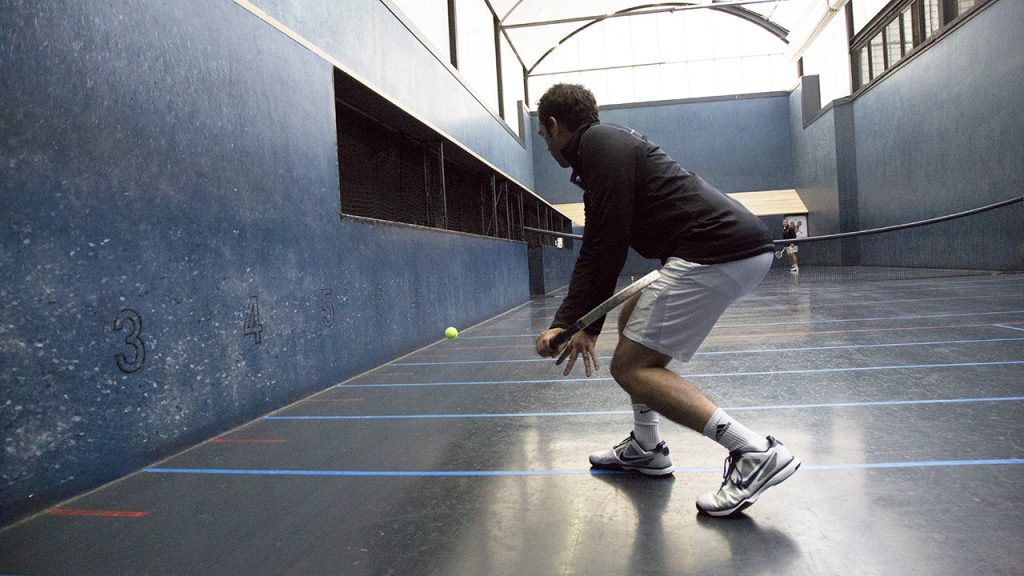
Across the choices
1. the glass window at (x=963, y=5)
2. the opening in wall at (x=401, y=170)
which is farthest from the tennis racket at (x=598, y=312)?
the glass window at (x=963, y=5)

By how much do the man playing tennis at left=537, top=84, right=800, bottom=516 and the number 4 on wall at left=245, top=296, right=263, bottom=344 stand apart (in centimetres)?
209

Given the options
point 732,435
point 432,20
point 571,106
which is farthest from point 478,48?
point 732,435

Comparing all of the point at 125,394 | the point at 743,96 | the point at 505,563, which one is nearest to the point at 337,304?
the point at 125,394

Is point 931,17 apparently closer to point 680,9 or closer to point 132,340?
point 680,9

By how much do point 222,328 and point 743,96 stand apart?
22.7 metres

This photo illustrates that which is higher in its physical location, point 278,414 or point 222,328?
point 222,328

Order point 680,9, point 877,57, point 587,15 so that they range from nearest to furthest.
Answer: point 877,57
point 587,15
point 680,9

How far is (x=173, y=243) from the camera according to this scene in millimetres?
2896

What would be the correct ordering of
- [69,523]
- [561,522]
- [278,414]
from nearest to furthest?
[561,522], [69,523], [278,414]

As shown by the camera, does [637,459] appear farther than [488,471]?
No

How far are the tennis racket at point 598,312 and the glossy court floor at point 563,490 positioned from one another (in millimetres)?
556

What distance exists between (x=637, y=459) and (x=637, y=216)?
906 millimetres

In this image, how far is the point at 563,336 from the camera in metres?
1.98

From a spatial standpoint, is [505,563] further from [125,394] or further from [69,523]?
[125,394]
